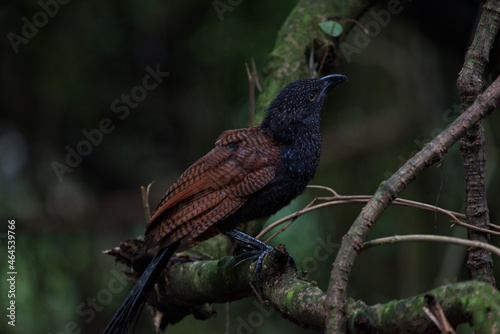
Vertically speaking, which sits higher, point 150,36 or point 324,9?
point 150,36

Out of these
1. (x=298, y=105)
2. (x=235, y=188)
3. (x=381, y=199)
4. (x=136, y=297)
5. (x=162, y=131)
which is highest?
(x=162, y=131)

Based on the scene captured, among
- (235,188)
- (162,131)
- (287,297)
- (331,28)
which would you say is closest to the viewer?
(287,297)

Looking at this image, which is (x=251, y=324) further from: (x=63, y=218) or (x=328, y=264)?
(x=63, y=218)

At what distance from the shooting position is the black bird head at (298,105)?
8.25 ft

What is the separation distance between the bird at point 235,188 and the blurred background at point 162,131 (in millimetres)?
1719

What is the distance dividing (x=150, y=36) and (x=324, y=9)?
1933 mm

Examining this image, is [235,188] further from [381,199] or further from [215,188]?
[381,199]

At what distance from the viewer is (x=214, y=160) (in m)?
2.39

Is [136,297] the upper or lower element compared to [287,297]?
upper

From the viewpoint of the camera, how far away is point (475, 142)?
1689 millimetres

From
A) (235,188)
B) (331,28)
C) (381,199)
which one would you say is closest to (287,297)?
(381,199)

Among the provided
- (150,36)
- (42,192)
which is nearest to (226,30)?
(150,36)

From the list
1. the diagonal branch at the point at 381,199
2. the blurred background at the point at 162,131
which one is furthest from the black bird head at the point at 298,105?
the blurred background at the point at 162,131

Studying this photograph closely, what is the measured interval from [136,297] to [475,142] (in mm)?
1428
